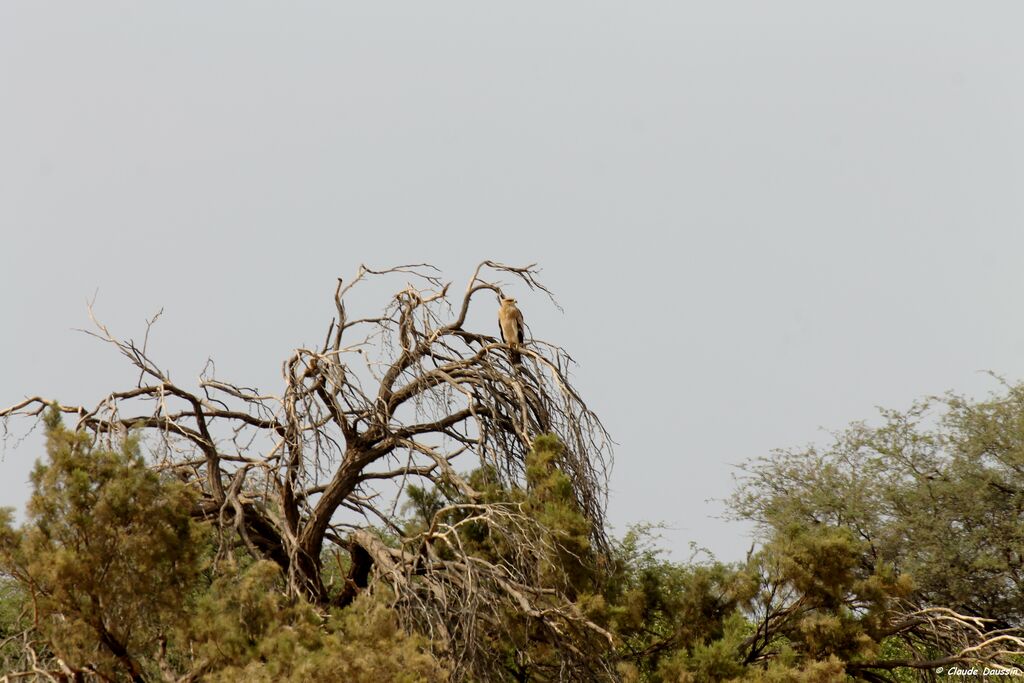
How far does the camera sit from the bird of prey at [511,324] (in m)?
10.6

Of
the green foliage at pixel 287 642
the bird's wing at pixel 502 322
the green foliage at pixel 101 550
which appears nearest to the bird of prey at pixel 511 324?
the bird's wing at pixel 502 322

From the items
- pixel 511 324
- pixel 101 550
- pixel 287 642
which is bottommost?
pixel 287 642

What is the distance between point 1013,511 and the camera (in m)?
17.9

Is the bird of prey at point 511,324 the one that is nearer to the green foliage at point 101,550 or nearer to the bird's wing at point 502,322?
the bird's wing at point 502,322

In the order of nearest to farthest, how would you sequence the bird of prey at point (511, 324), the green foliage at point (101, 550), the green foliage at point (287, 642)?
the green foliage at point (287, 642) < the green foliage at point (101, 550) < the bird of prey at point (511, 324)

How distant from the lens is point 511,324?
10625 millimetres

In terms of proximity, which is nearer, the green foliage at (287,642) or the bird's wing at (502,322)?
the green foliage at (287,642)

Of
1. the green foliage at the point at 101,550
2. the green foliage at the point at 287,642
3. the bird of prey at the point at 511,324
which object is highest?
the bird of prey at the point at 511,324

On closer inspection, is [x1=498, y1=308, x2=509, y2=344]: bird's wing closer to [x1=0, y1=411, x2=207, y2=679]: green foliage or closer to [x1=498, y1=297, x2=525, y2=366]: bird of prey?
[x1=498, y1=297, x2=525, y2=366]: bird of prey

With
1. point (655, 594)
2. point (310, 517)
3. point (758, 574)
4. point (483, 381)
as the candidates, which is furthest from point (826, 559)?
point (310, 517)

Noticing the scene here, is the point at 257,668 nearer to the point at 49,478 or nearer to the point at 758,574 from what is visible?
the point at 49,478

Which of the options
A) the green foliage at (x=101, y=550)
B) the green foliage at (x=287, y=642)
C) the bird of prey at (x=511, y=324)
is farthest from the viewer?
the bird of prey at (x=511, y=324)

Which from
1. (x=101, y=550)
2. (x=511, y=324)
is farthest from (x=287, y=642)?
(x=511, y=324)

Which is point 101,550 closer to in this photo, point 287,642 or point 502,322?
point 287,642
